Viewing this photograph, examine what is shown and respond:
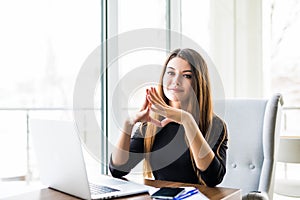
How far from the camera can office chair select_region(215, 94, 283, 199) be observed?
64.2 inches

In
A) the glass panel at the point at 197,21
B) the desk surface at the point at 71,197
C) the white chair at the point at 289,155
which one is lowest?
the white chair at the point at 289,155

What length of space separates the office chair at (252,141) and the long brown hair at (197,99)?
301mm

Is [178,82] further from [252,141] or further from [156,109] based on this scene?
[252,141]

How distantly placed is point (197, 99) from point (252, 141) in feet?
1.36

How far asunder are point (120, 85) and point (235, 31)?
1969 millimetres

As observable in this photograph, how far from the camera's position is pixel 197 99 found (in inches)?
58.6

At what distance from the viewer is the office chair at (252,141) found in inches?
64.2

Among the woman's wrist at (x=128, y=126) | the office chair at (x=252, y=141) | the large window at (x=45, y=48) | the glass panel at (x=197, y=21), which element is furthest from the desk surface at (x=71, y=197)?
the glass panel at (x=197, y=21)

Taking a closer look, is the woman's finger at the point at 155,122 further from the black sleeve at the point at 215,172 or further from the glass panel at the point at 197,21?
the glass panel at the point at 197,21

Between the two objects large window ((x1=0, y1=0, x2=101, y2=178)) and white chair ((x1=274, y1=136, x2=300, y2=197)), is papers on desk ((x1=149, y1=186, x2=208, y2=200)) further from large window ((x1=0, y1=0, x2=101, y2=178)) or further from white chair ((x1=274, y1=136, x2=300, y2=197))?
white chair ((x1=274, y1=136, x2=300, y2=197))

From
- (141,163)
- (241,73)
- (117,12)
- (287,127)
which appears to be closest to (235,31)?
(241,73)

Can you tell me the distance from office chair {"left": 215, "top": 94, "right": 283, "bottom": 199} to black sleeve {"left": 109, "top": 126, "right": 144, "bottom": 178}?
1.52 ft

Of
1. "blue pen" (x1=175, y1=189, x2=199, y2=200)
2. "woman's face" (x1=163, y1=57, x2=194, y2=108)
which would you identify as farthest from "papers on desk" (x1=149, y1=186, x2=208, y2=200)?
"woman's face" (x1=163, y1=57, x2=194, y2=108)

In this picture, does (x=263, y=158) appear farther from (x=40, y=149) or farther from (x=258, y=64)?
(x=258, y=64)
